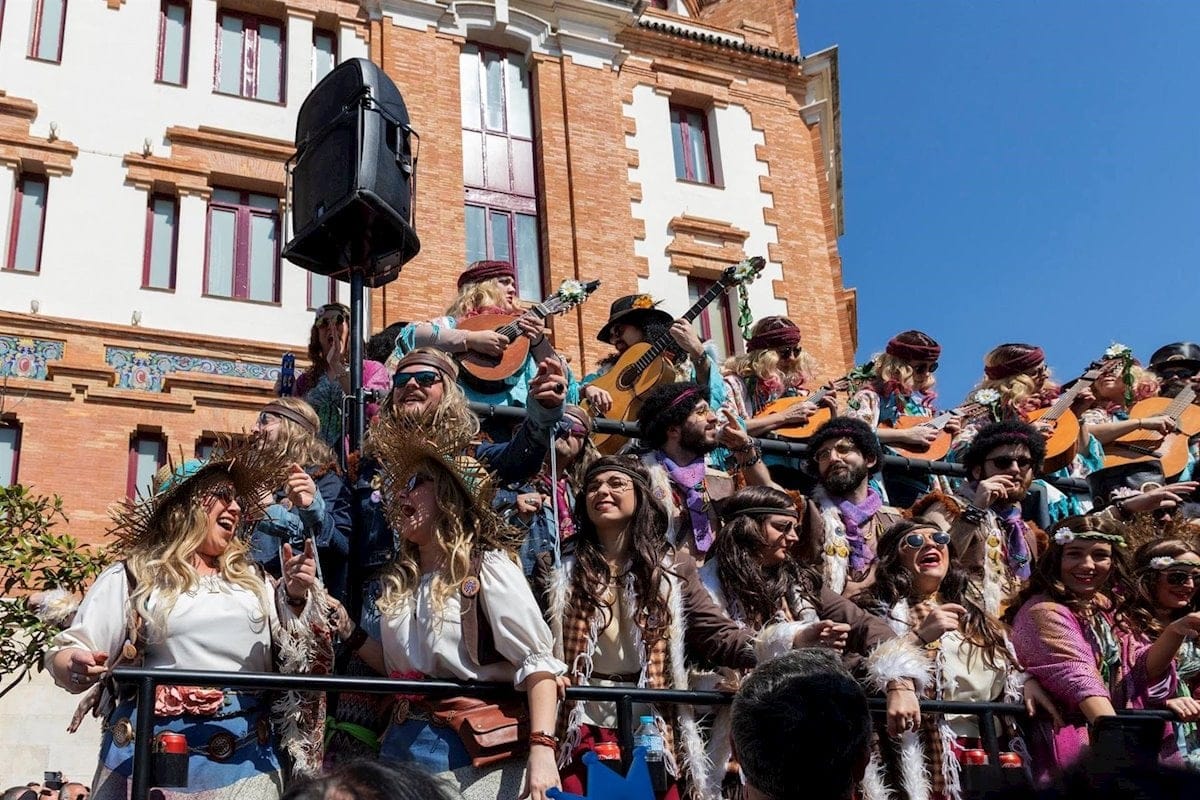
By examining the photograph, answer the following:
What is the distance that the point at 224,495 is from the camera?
14.5 ft

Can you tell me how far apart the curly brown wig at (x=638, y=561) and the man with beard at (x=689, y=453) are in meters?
1.29

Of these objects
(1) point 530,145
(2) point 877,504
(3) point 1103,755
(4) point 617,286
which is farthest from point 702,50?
(3) point 1103,755

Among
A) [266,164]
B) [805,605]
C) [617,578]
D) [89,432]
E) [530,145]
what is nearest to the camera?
[617,578]

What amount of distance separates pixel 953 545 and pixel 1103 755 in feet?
15.3

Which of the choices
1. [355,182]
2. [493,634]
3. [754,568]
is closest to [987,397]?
[754,568]

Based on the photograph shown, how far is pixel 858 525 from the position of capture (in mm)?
6641

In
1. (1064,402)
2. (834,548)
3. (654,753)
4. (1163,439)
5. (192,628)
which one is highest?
(1064,402)

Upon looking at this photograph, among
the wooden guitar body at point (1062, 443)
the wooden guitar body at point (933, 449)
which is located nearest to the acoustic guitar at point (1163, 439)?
the wooden guitar body at point (1062, 443)

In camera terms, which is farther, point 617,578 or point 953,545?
point 953,545

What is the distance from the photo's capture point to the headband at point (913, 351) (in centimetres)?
916

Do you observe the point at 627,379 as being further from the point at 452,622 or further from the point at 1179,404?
the point at 1179,404

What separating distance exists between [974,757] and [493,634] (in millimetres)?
2147

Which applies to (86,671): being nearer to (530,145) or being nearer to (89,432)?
(89,432)

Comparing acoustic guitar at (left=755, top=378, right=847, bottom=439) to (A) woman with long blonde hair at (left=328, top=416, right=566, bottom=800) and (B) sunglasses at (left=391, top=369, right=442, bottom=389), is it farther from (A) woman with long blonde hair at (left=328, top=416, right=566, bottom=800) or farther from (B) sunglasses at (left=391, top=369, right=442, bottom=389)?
(A) woman with long blonde hair at (left=328, top=416, right=566, bottom=800)
